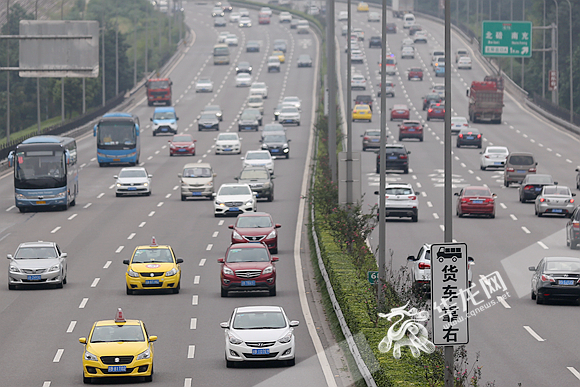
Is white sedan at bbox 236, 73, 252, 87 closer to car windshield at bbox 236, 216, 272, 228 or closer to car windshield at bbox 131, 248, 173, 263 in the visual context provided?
car windshield at bbox 236, 216, 272, 228

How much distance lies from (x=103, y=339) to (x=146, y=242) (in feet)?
64.7

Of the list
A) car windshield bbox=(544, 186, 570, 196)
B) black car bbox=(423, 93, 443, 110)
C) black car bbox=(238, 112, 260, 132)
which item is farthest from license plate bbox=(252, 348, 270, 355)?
black car bbox=(423, 93, 443, 110)

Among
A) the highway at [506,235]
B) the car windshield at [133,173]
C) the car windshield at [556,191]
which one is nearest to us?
the highway at [506,235]

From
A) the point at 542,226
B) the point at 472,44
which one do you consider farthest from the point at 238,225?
the point at 472,44

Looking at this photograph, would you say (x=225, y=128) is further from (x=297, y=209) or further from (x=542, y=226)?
(x=542, y=226)

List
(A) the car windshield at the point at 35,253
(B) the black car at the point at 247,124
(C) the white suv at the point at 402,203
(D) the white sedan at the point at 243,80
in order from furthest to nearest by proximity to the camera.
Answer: (D) the white sedan at the point at 243,80 < (B) the black car at the point at 247,124 < (C) the white suv at the point at 402,203 < (A) the car windshield at the point at 35,253

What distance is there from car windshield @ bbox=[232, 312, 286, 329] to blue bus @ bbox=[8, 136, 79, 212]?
28.9 meters

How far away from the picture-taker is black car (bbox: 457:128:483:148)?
247 ft

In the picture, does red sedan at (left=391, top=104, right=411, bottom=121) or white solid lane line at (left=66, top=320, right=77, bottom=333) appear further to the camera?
red sedan at (left=391, top=104, right=411, bottom=121)

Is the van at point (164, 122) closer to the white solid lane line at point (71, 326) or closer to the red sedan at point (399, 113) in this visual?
the red sedan at point (399, 113)

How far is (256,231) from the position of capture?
37500 millimetres

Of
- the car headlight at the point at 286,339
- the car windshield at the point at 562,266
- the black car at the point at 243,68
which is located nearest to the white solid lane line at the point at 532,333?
the car windshield at the point at 562,266

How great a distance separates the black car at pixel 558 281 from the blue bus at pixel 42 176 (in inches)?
1037

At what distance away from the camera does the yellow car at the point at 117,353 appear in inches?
804
